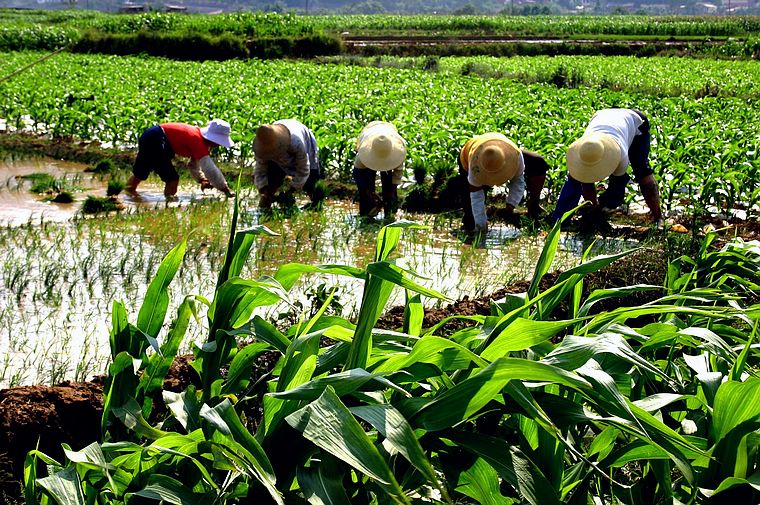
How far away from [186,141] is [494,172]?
10.2ft

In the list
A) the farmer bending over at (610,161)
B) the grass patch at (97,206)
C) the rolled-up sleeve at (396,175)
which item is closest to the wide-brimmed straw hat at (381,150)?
the rolled-up sleeve at (396,175)

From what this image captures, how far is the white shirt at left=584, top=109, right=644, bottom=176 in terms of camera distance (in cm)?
705

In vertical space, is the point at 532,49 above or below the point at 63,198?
above

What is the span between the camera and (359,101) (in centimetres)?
1348

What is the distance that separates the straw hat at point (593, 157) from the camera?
6.70 metres

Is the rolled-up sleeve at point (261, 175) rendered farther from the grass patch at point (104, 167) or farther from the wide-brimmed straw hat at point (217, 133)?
the grass patch at point (104, 167)

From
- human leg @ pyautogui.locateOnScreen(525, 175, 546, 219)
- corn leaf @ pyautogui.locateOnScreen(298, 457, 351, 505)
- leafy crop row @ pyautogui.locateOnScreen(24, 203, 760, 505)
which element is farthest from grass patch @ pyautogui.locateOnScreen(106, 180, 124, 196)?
corn leaf @ pyautogui.locateOnScreen(298, 457, 351, 505)

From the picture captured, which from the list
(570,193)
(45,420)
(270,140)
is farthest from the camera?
(270,140)

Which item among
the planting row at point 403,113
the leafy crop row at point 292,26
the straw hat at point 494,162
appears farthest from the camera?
the leafy crop row at point 292,26

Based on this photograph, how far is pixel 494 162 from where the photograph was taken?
6.89m

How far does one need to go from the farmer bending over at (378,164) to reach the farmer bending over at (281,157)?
694 millimetres

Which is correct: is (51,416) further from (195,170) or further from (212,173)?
(195,170)

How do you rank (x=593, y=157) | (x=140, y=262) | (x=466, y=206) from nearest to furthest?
1. (x=140, y=262)
2. (x=593, y=157)
3. (x=466, y=206)

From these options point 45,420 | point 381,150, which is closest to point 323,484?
point 45,420
